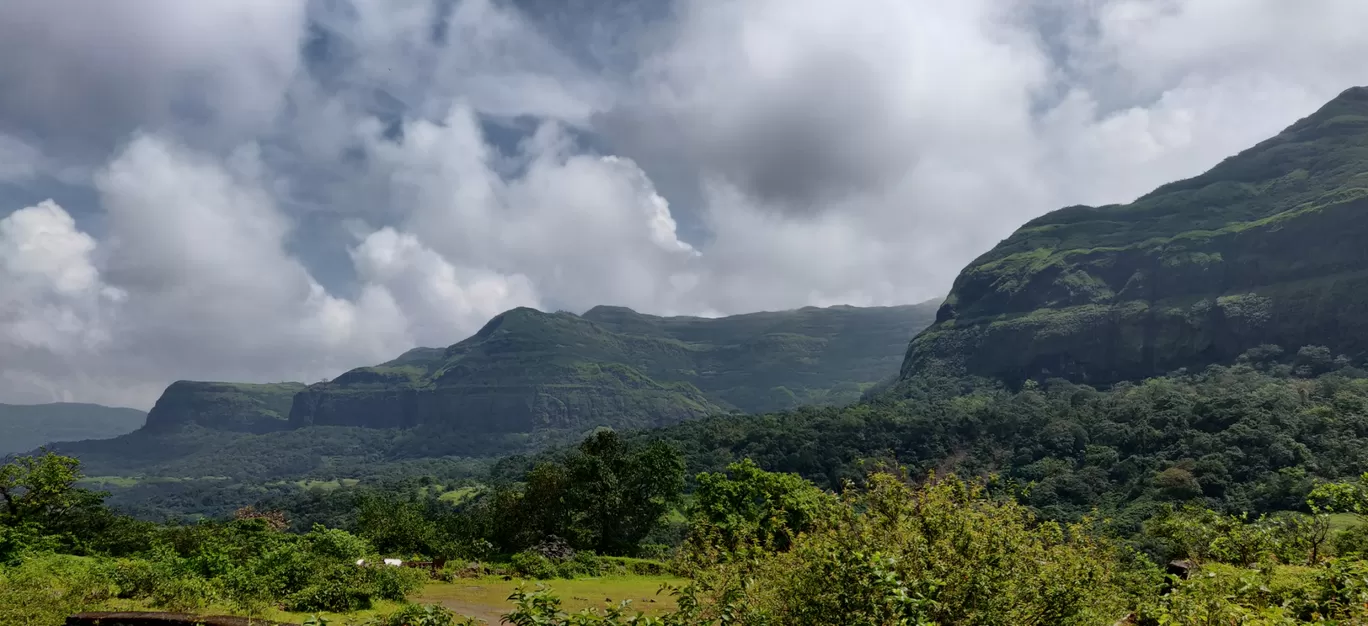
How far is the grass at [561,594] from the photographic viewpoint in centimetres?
2495

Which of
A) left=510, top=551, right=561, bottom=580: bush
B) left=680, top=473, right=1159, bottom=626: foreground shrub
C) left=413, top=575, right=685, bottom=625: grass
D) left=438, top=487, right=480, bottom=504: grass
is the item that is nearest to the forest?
left=680, top=473, right=1159, bottom=626: foreground shrub

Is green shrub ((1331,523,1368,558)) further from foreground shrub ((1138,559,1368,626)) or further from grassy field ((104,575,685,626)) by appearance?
grassy field ((104,575,685,626))

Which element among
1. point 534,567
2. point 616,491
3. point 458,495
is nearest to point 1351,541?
point 534,567

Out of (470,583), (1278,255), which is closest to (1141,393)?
(1278,255)

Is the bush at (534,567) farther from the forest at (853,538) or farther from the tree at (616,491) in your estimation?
the tree at (616,491)

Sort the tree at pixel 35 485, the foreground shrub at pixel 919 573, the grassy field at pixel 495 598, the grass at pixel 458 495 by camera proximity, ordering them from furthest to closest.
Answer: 1. the grass at pixel 458 495
2. the tree at pixel 35 485
3. the grassy field at pixel 495 598
4. the foreground shrub at pixel 919 573

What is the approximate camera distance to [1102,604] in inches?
400

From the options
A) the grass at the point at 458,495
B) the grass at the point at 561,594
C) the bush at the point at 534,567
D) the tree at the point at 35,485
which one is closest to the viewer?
the grass at the point at 561,594

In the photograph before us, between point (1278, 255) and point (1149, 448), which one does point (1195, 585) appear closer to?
point (1149, 448)

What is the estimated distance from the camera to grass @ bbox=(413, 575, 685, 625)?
982 inches

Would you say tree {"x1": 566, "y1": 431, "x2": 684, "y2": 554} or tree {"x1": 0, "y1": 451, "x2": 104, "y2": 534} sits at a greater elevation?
tree {"x1": 0, "y1": 451, "x2": 104, "y2": 534}

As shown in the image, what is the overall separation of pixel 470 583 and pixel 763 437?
118m

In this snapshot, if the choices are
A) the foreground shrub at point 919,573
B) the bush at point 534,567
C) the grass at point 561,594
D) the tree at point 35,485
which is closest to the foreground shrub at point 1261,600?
the foreground shrub at point 919,573

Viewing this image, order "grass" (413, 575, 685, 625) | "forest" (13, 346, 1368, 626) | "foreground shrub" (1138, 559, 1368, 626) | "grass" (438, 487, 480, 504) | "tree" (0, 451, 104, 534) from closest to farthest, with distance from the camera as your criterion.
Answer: "foreground shrub" (1138, 559, 1368, 626), "forest" (13, 346, 1368, 626), "grass" (413, 575, 685, 625), "tree" (0, 451, 104, 534), "grass" (438, 487, 480, 504)
